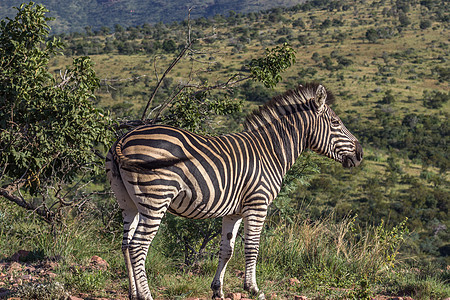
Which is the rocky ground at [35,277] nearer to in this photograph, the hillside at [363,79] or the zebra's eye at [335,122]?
the zebra's eye at [335,122]

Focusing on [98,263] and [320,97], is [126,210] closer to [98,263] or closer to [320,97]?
[98,263]

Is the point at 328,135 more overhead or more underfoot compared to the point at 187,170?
more overhead

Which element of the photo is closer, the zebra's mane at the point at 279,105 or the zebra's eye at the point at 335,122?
the zebra's mane at the point at 279,105

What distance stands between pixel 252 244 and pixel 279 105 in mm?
1743

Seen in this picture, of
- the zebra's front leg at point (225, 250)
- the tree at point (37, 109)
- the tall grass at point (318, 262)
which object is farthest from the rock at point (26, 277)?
the tall grass at point (318, 262)

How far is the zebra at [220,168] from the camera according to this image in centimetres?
446

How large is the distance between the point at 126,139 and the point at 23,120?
9.89 feet

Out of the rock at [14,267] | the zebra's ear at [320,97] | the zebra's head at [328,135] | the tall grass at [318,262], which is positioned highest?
the zebra's ear at [320,97]

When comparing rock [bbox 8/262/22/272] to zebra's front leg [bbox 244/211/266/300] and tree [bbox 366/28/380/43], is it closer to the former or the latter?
zebra's front leg [bbox 244/211/266/300]

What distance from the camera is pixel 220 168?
191 inches

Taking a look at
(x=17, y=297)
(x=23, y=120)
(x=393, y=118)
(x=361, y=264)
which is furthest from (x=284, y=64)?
(x=393, y=118)

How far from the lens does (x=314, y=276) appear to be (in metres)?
6.13

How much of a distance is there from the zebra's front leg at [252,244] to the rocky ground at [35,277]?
154 millimetres

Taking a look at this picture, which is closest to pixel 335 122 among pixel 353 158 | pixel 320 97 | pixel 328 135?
pixel 328 135
